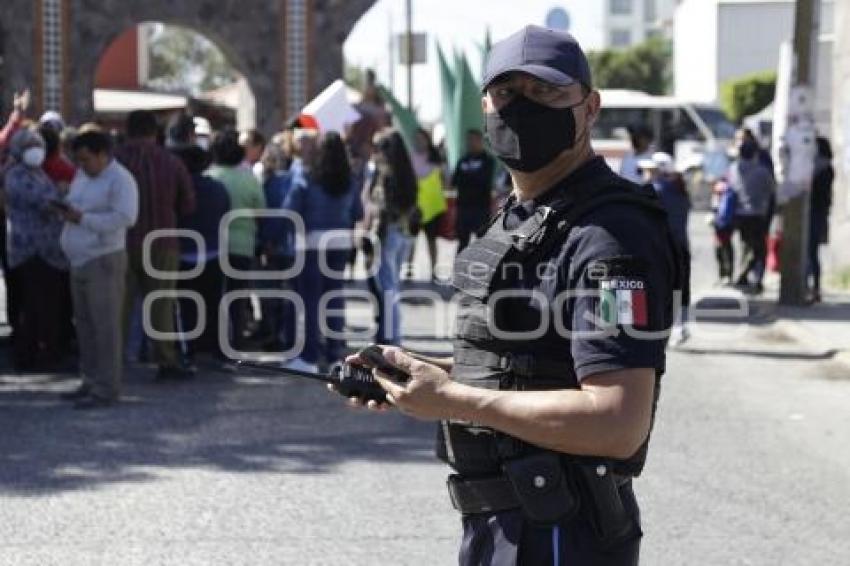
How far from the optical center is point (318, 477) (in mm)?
7945

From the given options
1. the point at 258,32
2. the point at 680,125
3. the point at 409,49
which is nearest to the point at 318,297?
the point at 258,32

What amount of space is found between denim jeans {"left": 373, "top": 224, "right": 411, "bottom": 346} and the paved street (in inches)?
46.3

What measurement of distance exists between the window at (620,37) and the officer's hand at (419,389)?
155688 millimetres

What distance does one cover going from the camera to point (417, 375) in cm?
302

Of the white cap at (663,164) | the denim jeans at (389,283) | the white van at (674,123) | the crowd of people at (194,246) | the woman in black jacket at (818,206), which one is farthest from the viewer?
the white van at (674,123)

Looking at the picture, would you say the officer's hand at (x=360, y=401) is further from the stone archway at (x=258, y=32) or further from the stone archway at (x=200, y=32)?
the stone archway at (x=258, y=32)

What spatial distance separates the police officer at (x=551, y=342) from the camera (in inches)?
116

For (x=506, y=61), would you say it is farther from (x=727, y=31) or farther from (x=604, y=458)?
(x=727, y=31)

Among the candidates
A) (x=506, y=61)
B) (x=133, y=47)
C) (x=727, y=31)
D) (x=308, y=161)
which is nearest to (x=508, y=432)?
(x=506, y=61)

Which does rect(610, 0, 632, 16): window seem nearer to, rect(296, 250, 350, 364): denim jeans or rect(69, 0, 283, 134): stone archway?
rect(69, 0, 283, 134): stone archway

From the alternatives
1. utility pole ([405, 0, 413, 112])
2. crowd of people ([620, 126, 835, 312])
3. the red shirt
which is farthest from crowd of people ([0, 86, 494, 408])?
utility pole ([405, 0, 413, 112])

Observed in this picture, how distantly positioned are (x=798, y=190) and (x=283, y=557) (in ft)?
31.8

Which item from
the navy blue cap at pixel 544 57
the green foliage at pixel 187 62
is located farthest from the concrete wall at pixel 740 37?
the navy blue cap at pixel 544 57

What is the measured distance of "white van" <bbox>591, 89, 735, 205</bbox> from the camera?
3922 centimetres
